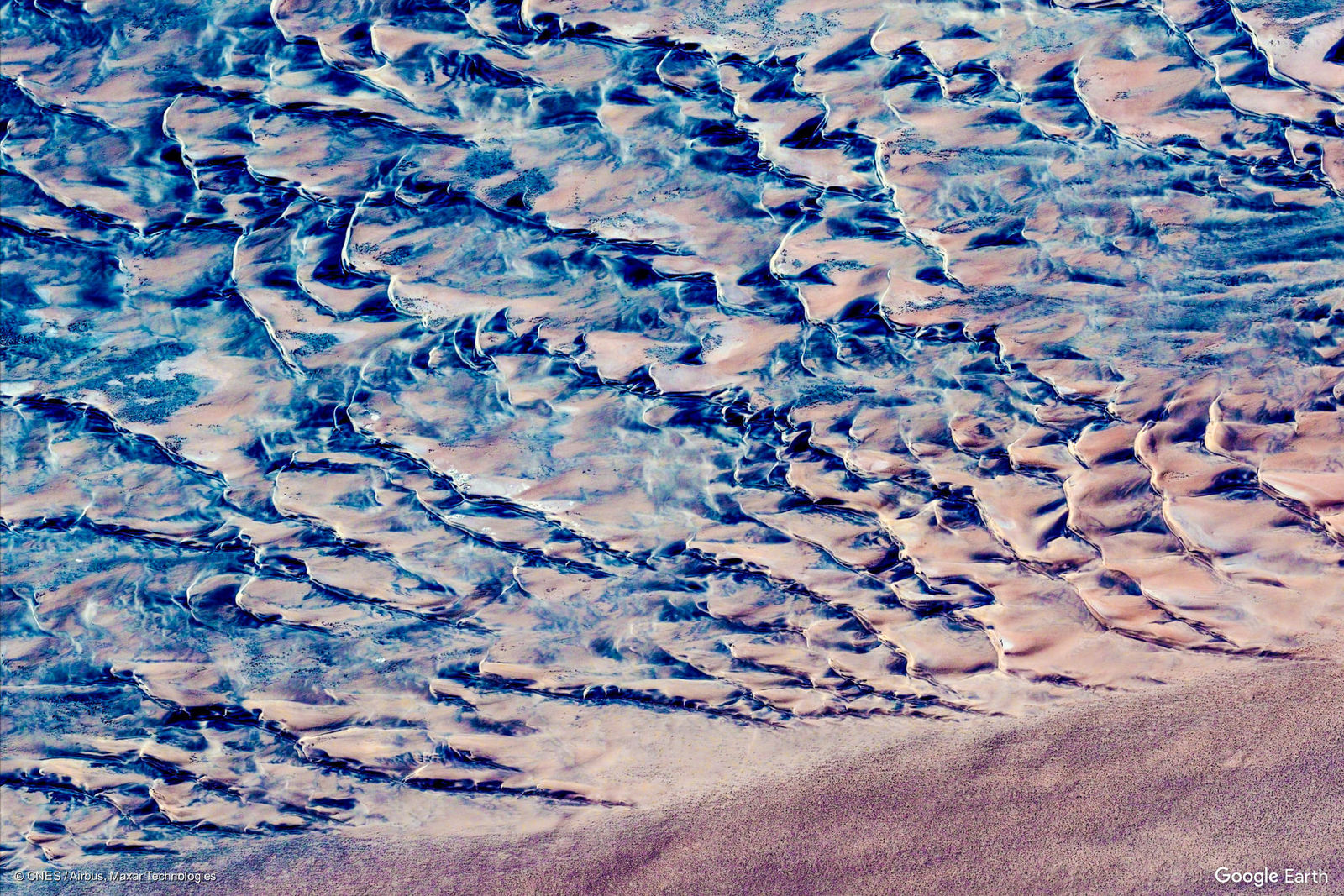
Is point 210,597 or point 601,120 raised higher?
point 601,120

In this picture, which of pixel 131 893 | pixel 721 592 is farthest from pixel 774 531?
pixel 131 893

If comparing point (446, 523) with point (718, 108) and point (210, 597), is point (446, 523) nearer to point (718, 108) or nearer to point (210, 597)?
point (210, 597)
